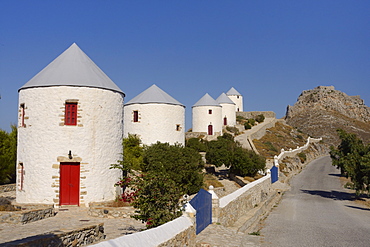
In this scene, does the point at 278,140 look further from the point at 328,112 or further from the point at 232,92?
the point at 328,112

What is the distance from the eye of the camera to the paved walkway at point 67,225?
31.4 ft

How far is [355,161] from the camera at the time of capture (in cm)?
2244

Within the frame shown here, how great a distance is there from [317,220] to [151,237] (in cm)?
1194

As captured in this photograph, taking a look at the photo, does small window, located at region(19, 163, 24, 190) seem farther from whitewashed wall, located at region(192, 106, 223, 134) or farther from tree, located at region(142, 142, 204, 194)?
whitewashed wall, located at region(192, 106, 223, 134)

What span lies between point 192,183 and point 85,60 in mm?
8749

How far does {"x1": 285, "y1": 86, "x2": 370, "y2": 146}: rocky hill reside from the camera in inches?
3340

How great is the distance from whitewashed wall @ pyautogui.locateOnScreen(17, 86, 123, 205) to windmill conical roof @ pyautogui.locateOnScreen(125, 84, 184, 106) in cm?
1208

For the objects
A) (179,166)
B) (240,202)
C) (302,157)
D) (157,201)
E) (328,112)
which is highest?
(328,112)

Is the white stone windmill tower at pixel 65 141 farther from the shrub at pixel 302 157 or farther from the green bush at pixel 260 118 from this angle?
the green bush at pixel 260 118

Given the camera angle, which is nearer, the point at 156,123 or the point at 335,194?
the point at 335,194

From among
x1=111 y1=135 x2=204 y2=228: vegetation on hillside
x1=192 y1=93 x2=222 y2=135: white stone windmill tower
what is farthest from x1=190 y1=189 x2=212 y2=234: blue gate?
x1=192 y1=93 x2=222 y2=135: white stone windmill tower

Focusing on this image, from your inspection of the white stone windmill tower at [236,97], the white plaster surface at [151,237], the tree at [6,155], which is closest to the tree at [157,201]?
the white plaster surface at [151,237]

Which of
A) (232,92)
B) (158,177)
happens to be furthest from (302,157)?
(158,177)

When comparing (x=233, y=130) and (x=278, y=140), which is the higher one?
(x=233, y=130)
